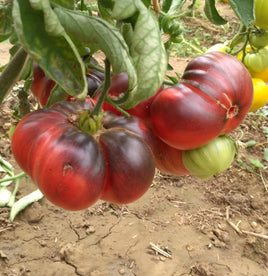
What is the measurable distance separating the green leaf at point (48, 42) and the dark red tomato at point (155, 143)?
0.57ft

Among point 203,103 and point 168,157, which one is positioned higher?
point 203,103

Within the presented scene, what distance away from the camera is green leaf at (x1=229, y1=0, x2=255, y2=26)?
1.86 ft

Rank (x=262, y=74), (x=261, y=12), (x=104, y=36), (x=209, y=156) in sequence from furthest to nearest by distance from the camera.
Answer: (x=262, y=74) → (x=261, y=12) → (x=209, y=156) → (x=104, y=36)

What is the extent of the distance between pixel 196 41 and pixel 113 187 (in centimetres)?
376

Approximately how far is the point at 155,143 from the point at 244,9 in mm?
260

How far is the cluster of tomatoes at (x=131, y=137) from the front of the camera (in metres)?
0.56

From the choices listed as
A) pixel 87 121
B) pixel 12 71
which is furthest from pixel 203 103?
pixel 12 71

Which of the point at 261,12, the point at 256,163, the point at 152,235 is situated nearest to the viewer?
the point at 261,12

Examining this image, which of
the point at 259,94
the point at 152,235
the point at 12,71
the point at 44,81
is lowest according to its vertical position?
the point at 152,235

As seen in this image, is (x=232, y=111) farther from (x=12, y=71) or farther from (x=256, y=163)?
(x=256, y=163)

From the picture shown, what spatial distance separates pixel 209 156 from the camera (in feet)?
2.16

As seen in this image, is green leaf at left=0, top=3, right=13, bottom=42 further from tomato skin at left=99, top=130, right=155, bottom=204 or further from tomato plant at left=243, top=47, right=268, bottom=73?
tomato plant at left=243, top=47, right=268, bottom=73

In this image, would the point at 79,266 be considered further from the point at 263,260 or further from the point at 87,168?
the point at 87,168

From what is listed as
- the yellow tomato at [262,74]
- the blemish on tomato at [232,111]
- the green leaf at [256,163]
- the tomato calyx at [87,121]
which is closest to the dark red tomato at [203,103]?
the blemish on tomato at [232,111]
